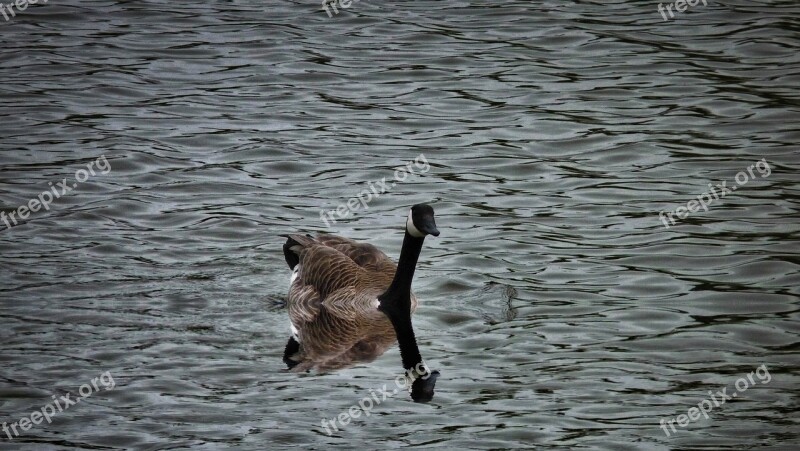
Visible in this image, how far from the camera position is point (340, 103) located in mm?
19984

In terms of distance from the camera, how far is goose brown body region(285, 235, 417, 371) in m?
11.9

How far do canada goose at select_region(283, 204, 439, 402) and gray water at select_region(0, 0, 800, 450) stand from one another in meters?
0.29

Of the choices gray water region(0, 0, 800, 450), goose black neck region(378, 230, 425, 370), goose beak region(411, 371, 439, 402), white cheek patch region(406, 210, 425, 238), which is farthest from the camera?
goose black neck region(378, 230, 425, 370)

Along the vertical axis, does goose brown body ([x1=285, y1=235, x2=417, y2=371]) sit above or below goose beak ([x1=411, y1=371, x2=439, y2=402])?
below

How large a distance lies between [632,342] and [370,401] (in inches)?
113

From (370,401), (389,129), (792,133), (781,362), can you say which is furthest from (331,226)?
(792,133)

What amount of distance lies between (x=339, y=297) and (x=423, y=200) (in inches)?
141

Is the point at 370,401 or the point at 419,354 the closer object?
the point at 370,401

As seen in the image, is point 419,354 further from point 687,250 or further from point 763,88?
point 763,88

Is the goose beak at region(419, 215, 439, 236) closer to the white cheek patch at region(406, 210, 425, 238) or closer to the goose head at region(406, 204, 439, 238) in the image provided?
the goose head at region(406, 204, 439, 238)

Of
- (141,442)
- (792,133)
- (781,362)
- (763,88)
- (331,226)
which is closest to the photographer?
(141,442)

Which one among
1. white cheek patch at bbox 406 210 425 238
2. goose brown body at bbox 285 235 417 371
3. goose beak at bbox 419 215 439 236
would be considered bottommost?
goose brown body at bbox 285 235 417 371

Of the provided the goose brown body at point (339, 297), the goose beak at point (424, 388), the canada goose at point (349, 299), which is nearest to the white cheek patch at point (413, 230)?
the canada goose at point (349, 299)

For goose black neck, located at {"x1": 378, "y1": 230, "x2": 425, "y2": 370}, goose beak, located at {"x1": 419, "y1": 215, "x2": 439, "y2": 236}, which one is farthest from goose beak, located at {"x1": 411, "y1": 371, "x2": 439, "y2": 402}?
goose beak, located at {"x1": 419, "y1": 215, "x2": 439, "y2": 236}
